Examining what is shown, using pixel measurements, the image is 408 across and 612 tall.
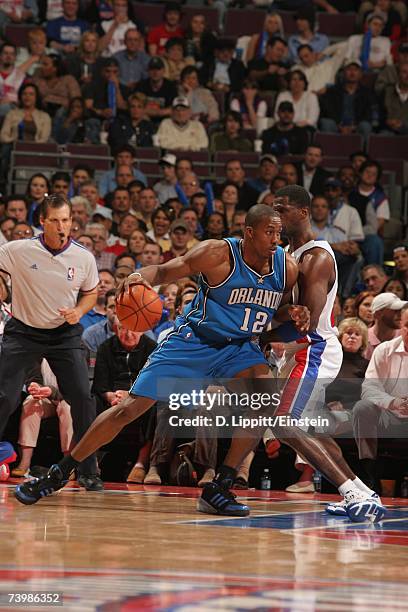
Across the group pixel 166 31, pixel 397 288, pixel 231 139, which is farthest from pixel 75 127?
pixel 397 288

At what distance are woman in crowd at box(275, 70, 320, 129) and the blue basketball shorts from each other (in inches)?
328

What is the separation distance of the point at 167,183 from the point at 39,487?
6.64 metres

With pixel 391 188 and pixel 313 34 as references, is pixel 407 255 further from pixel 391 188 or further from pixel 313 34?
pixel 313 34

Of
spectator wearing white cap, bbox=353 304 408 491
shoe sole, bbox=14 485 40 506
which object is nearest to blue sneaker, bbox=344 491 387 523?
shoe sole, bbox=14 485 40 506

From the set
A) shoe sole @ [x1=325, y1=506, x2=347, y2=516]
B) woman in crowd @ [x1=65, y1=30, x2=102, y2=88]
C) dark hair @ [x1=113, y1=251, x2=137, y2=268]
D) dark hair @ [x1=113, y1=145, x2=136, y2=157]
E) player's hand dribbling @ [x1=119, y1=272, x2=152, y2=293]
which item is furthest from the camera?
woman in crowd @ [x1=65, y1=30, x2=102, y2=88]

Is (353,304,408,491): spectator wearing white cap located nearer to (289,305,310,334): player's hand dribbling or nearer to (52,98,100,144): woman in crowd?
(289,305,310,334): player's hand dribbling

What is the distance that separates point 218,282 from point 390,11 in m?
10.7

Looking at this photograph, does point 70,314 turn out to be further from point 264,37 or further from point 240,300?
point 264,37

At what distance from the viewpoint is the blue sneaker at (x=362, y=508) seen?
527 cm

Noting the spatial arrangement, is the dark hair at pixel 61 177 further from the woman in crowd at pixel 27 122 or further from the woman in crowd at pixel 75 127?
the woman in crowd at pixel 75 127

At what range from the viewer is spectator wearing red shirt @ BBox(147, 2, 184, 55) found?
14344 mm

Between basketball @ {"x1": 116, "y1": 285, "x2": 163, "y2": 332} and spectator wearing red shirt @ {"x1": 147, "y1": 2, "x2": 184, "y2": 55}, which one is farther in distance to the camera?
spectator wearing red shirt @ {"x1": 147, "y1": 2, "x2": 184, "y2": 55}

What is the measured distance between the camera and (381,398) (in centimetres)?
712

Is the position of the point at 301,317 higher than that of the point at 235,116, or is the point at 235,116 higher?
the point at 235,116
